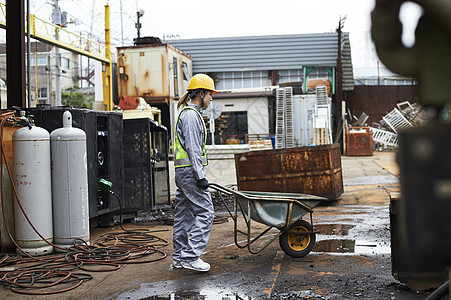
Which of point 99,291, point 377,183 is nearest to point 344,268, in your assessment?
point 99,291

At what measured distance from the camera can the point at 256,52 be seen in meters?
36.5

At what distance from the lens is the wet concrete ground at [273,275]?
5062mm

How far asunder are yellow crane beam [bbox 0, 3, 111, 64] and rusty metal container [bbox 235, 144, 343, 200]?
43.0ft

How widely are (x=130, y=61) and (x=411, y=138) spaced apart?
30.7m

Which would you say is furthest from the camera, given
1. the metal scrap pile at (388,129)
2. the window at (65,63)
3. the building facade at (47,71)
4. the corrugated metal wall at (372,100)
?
the window at (65,63)

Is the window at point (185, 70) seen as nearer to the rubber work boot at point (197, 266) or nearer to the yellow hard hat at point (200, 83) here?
the yellow hard hat at point (200, 83)

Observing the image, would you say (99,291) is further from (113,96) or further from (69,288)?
(113,96)

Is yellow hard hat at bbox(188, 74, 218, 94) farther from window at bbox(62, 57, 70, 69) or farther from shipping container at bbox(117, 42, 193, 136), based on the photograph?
window at bbox(62, 57, 70, 69)

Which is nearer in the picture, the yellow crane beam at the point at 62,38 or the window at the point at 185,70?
the yellow crane beam at the point at 62,38

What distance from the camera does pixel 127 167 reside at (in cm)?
974

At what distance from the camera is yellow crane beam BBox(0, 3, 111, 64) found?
78.3ft

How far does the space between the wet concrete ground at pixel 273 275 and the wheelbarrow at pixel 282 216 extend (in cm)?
21

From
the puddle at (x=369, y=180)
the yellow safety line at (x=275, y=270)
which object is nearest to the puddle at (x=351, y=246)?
the yellow safety line at (x=275, y=270)

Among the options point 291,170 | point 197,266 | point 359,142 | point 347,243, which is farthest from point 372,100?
point 197,266
